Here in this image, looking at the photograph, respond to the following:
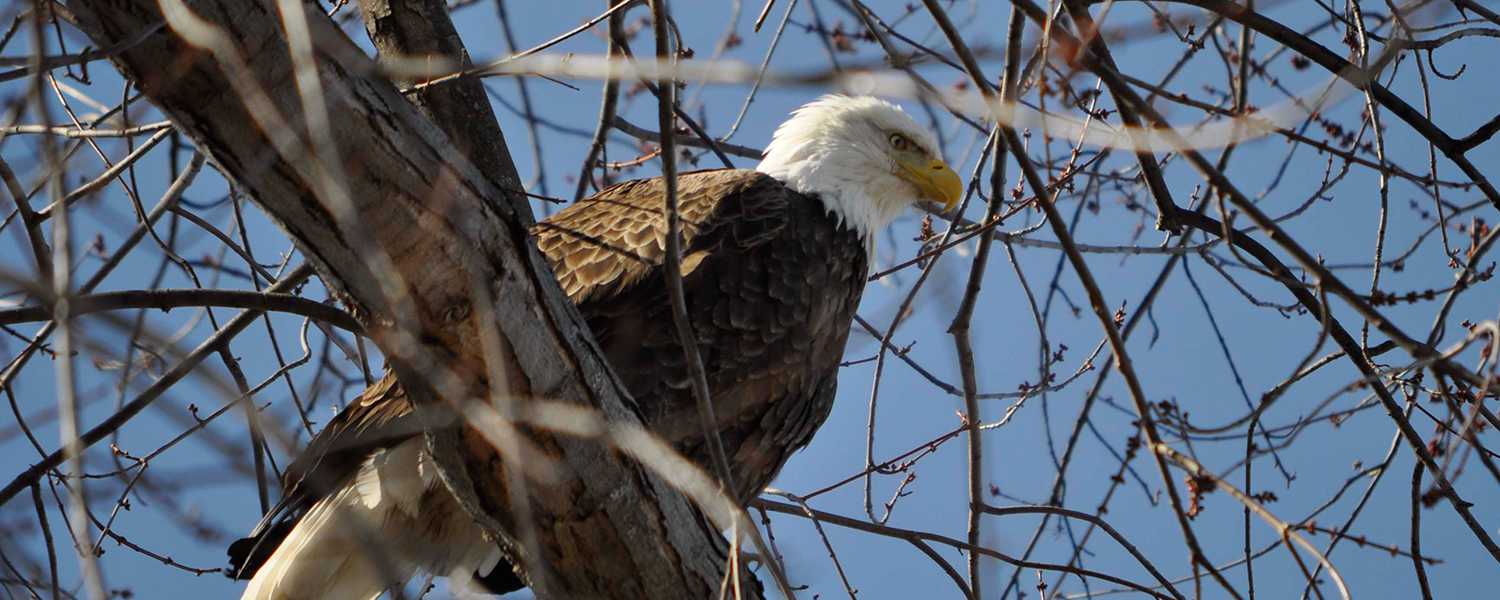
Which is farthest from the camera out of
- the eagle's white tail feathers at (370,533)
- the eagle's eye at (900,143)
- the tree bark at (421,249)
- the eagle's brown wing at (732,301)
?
the eagle's eye at (900,143)

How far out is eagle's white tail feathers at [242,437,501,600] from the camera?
2861mm

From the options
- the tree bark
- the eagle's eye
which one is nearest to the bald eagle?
the eagle's eye

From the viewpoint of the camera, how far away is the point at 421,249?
5.79 ft

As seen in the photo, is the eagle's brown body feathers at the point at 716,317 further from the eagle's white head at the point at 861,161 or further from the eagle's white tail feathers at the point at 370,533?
the eagle's white head at the point at 861,161

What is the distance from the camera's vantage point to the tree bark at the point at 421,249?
1599 millimetres

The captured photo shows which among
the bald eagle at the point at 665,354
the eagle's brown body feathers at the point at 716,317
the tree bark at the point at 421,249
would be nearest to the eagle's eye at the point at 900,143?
the bald eagle at the point at 665,354

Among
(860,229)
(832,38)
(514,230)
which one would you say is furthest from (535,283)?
(832,38)

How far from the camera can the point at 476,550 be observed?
3.21 m

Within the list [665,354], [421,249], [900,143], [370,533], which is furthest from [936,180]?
[421,249]

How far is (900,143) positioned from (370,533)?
2.19 meters

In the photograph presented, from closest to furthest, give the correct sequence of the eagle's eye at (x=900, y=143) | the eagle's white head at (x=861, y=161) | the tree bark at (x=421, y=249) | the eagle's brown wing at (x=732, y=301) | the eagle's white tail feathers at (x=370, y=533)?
the tree bark at (x=421, y=249) → the eagle's white tail feathers at (x=370, y=533) → the eagle's brown wing at (x=732, y=301) → the eagle's white head at (x=861, y=161) → the eagle's eye at (x=900, y=143)

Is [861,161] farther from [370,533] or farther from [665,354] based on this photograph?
[370,533]

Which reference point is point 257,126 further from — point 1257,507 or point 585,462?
point 1257,507

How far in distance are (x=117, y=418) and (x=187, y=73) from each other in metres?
0.79
